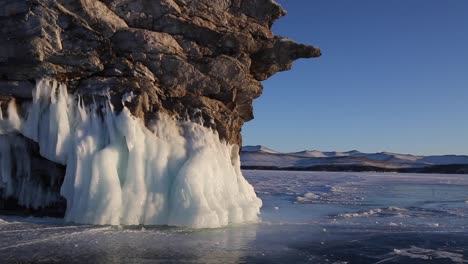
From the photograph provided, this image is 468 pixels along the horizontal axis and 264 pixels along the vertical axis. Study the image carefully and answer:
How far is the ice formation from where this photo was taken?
1191 centimetres

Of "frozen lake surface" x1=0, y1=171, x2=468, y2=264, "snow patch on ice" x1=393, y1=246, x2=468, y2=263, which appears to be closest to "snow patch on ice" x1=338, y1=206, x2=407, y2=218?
"frozen lake surface" x1=0, y1=171, x2=468, y2=264

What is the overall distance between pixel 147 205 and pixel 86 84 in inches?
145

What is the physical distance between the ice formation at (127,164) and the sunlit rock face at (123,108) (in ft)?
0.09

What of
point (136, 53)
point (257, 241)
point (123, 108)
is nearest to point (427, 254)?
point (257, 241)

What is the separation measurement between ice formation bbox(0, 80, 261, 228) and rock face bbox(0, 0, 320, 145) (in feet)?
1.49

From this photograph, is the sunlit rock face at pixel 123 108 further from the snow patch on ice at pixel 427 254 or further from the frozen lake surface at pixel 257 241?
the snow patch on ice at pixel 427 254

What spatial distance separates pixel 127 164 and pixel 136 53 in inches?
118

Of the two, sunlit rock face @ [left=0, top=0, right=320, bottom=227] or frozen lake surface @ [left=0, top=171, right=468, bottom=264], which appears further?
sunlit rock face @ [left=0, top=0, right=320, bottom=227]

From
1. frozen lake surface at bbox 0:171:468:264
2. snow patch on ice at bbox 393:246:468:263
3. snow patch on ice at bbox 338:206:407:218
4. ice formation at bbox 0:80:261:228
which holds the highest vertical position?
ice formation at bbox 0:80:261:228

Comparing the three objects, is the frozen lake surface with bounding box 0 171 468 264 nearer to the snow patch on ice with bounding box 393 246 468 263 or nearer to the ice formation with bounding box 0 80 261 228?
the snow patch on ice with bounding box 393 246 468 263

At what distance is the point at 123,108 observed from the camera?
1281 centimetres

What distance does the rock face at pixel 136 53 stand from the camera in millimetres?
12992

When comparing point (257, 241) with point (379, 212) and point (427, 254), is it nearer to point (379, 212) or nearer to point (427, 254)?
point (427, 254)

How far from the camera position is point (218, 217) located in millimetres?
12188
